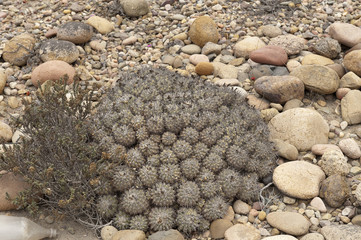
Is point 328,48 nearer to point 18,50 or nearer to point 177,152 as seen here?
point 177,152

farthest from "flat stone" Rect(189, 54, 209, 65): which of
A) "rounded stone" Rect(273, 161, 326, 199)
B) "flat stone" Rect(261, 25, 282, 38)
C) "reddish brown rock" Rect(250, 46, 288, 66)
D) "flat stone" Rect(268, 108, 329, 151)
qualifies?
"rounded stone" Rect(273, 161, 326, 199)

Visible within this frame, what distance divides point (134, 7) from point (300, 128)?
13.5ft

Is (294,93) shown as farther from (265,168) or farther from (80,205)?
(80,205)

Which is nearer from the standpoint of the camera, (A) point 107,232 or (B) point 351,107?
(A) point 107,232

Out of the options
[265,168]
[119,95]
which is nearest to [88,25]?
[119,95]

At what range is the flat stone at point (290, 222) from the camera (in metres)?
4.12

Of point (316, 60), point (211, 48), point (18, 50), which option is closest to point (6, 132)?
point (18, 50)

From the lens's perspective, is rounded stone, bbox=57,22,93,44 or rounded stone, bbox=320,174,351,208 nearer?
rounded stone, bbox=320,174,351,208

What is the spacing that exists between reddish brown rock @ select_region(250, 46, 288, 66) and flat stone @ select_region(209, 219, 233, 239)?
9.73ft

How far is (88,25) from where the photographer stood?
7.28 m

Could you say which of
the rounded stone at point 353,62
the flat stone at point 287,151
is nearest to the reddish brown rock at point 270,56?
the rounded stone at point 353,62

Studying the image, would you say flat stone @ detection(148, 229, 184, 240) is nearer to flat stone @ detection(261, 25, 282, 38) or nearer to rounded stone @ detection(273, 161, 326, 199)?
rounded stone @ detection(273, 161, 326, 199)

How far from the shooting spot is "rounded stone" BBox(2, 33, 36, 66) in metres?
6.89

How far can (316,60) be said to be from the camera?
638cm
